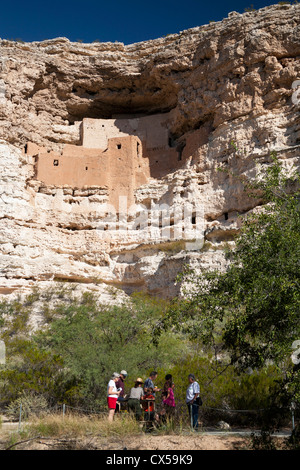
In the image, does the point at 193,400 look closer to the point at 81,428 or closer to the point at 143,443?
the point at 143,443

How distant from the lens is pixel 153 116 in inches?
1125

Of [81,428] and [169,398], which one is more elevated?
[169,398]

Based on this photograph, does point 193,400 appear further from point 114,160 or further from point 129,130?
point 129,130

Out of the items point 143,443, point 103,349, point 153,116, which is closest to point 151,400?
point 143,443

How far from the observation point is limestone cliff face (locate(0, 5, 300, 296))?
2239cm

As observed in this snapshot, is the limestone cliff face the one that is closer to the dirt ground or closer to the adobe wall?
the adobe wall

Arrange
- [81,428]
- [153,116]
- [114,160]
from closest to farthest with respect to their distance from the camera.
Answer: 1. [81,428]
2. [114,160]
3. [153,116]

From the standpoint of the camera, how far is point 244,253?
8.03 m

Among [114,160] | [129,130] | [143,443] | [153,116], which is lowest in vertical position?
[143,443]

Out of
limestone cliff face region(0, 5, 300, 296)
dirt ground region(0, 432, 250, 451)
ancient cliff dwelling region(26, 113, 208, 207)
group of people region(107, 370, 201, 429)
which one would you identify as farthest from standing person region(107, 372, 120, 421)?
ancient cliff dwelling region(26, 113, 208, 207)

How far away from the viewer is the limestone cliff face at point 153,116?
22.4 m

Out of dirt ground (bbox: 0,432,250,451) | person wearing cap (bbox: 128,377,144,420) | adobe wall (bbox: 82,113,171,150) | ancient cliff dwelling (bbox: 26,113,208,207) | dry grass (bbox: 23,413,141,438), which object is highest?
adobe wall (bbox: 82,113,171,150)

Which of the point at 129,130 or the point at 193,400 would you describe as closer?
the point at 193,400

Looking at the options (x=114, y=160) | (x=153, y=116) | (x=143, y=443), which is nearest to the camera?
(x=143, y=443)
